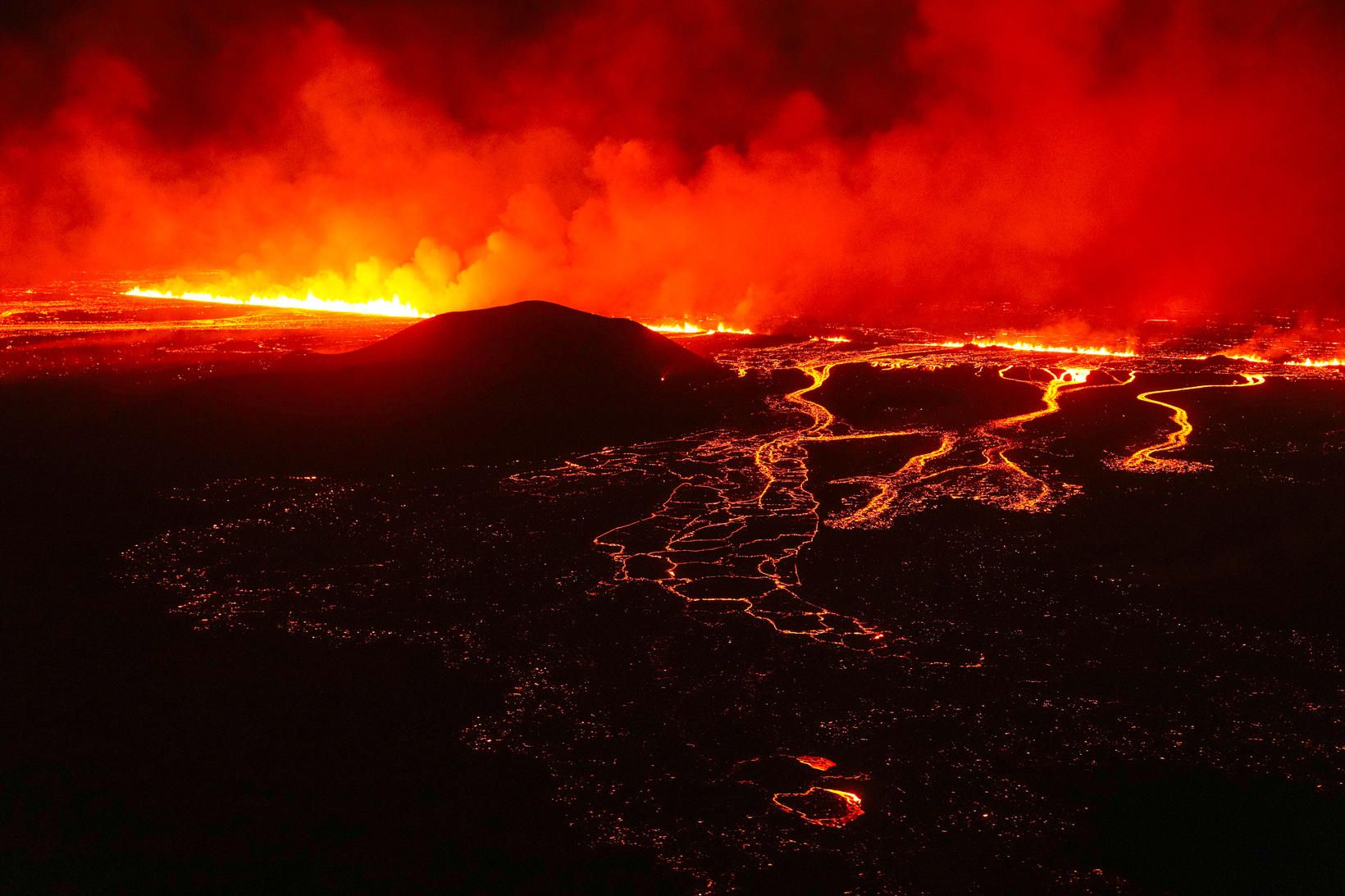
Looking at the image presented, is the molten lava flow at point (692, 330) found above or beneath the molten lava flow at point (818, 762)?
above

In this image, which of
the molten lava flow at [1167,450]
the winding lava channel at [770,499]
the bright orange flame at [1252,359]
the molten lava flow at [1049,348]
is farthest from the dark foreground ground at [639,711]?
the molten lava flow at [1049,348]

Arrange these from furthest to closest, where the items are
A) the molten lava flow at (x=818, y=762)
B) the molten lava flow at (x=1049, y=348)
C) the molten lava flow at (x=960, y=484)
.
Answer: the molten lava flow at (x=1049, y=348) → the molten lava flow at (x=960, y=484) → the molten lava flow at (x=818, y=762)

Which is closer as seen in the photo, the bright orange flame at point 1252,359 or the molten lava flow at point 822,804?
the molten lava flow at point 822,804

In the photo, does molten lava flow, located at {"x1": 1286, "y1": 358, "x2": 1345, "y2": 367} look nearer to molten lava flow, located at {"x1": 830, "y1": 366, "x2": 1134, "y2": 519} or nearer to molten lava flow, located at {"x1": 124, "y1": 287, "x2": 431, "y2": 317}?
molten lava flow, located at {"x1": 830, "y1": 366, "x2": 1134, "y2": 519}

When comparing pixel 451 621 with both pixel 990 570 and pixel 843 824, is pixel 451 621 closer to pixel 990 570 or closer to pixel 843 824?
pixel 843 824

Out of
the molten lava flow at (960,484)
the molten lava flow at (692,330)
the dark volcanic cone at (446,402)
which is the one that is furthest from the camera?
the molten lava flow at (692,330)

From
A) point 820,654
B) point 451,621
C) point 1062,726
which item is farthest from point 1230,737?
point 451,621

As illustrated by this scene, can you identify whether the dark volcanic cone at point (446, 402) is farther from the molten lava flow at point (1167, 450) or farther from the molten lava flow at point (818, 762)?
the molten lava flow at point (818, 762)

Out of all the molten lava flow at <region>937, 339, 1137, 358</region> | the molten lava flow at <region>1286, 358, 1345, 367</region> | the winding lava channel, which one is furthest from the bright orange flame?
the winding lava channel
